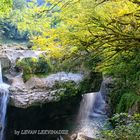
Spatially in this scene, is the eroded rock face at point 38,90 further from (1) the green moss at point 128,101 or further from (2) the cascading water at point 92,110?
(1) the green moss at point 128,101

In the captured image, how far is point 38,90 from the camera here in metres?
9.02

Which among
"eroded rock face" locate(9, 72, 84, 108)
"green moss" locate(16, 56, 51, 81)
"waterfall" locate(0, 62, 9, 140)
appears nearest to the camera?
"eroded rock face" locate(9, 72, 84, 108)

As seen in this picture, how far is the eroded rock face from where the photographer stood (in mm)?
8695

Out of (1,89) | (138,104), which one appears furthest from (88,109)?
(138,104)

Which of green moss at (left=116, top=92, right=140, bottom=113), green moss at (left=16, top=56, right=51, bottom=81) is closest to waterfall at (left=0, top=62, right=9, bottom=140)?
green moss at (left=16, top=56, right=51, bottom=81)

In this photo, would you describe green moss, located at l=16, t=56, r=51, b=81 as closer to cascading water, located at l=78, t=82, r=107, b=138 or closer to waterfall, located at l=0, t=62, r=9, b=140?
waterfall, located at l=0, t=62, r=9, b=140

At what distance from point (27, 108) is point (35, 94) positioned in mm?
539

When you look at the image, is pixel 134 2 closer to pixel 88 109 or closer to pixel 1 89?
pixel 1 89

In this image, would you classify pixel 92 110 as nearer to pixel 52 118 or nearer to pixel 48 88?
pixel 52 118

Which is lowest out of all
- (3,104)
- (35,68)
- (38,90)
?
(3,104)

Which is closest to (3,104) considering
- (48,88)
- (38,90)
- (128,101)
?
(38,90)

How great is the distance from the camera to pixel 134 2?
378 cm

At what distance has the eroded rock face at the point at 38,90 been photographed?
8695mm

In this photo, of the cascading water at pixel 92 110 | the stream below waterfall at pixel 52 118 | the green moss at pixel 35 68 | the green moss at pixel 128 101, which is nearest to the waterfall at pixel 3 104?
the stream below waterfall at pixel 52 118
